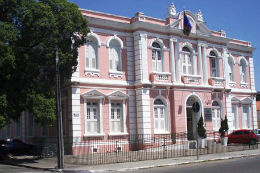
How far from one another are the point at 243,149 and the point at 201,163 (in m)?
7.46

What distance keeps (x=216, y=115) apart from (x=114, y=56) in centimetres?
1021

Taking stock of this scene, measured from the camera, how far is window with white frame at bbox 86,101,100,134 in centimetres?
2412

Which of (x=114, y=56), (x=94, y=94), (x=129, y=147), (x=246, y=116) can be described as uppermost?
(x=114, y=56)

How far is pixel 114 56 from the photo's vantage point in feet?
84.9

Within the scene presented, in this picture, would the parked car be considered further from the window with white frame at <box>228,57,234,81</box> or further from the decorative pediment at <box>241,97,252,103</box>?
the decorative pediment at <box>241,97,252,103</box>

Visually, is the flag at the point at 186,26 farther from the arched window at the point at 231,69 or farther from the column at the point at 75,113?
the column at the point at 75,113

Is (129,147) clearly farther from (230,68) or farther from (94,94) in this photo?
(230,68)

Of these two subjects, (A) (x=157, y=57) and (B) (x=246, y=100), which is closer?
(A) (x=157, y=57)

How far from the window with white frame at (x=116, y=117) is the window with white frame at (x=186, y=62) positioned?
246 inches

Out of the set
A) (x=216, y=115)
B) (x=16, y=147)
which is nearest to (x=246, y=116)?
(x=216, y=115)

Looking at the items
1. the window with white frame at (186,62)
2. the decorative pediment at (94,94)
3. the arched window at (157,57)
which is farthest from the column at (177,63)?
the decorative pediment at (94,94)

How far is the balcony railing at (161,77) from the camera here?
84.8ft

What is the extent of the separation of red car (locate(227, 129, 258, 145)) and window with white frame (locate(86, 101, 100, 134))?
38.8ft

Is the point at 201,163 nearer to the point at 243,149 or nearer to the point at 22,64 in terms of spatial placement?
the point at 243,149
